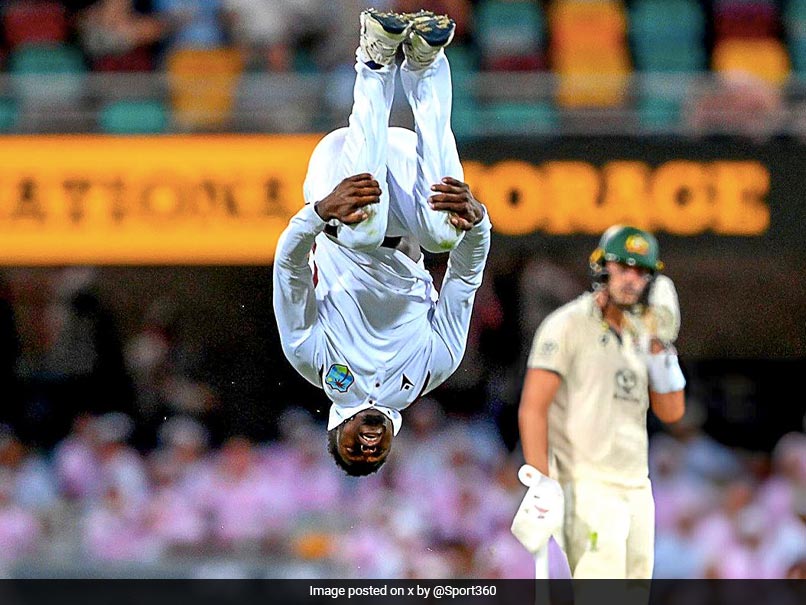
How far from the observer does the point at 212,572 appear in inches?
253

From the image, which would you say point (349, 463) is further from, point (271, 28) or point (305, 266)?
point (271, 28)

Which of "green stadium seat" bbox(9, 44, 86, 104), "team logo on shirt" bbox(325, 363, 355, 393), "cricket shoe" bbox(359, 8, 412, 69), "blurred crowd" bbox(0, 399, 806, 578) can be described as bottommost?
"blurred crowd" bbox(0, 399, 806, 578)

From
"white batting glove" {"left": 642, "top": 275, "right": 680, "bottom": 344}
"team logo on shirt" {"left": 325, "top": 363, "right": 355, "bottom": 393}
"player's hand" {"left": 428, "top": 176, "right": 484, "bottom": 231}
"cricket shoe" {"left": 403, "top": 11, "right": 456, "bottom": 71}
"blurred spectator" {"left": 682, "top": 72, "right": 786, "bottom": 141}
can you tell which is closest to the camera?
"cricket shoe" {"left": 403, "top": 11, "right": 456, "bottom": 71}

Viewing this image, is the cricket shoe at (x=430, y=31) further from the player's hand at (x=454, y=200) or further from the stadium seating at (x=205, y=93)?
the stadium seating at (x=205, y=93)

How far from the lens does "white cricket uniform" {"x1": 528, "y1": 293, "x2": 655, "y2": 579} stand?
5230 millimetres

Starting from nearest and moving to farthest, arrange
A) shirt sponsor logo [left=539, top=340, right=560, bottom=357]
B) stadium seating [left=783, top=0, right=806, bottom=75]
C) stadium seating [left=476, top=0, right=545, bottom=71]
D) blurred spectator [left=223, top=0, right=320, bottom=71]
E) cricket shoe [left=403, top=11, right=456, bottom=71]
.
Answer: cricket shoe [left=403, top=11, right=456, bottom=71] < shirt sponsor logo [left=539, top=340, right=560, bottom=357] < blurred spectator [left=223, top=0, right=320, bottom=71] < stadium seating [left=476, top=0, right=545, bottom=71] < stadium seating [left=783, top=0, right=806, bottom=75]

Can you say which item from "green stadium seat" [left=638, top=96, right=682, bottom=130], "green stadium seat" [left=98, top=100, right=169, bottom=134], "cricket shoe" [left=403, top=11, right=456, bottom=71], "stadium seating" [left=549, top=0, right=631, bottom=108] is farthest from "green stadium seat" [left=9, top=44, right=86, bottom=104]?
"cricket shoe" [left=403, top=11, right=456, bottom=71]

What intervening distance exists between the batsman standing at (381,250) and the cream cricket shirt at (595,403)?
0.97 metres

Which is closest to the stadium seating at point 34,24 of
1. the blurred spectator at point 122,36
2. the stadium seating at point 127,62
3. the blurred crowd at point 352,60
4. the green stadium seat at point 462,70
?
the blurred crowd at point 352,60

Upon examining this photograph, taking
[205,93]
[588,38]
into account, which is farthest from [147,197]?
[588,38]

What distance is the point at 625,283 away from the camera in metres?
5.43

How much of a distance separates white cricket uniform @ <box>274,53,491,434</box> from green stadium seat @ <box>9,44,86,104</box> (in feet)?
8.71

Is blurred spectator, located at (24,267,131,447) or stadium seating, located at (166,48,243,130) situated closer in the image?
stadium seating, located at (166,48,243,130)

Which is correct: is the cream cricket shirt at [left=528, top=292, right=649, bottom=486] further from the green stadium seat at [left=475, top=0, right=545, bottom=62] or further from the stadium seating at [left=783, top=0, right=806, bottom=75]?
the stadium seating at [left=783, top=0, right=806, bottom=75]
